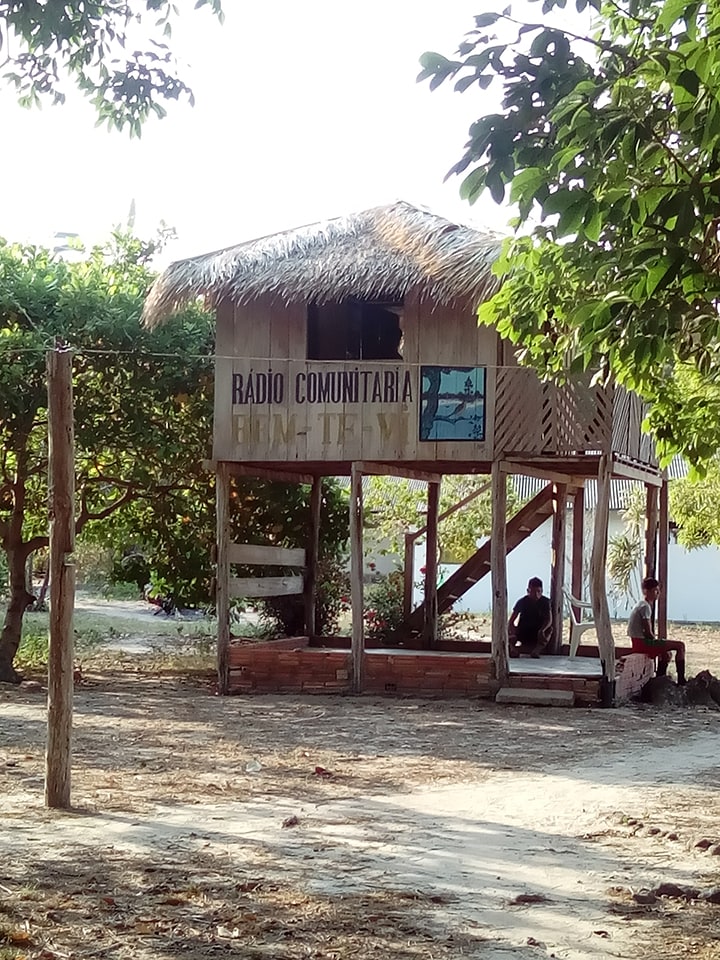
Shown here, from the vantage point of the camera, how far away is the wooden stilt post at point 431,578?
682 inches

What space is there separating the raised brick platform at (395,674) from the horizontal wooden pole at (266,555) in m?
1.06

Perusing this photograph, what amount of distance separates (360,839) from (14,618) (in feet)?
30.8

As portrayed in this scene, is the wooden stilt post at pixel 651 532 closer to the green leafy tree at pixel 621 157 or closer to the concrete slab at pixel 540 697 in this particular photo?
the concrete slab at pixel 540 697

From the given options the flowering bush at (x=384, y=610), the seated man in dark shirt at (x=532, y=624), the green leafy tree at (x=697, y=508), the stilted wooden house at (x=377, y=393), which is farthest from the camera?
the green leafy tree at (x=697, y=508)

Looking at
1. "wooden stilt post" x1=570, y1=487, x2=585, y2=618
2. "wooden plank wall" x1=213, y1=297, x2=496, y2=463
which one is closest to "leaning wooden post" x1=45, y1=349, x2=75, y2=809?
"wooden plank wall" x1=213, y1=297, x2=496, y2=463

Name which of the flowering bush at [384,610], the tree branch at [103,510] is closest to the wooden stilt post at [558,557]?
the flowering bush at [384,610]

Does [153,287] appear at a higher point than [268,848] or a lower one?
higher

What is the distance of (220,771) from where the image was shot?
944 centimetres

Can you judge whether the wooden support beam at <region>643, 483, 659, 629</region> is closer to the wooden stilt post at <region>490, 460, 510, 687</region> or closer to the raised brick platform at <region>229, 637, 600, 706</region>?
the raised brick platform at <region>229, 637, 600, 706</region>

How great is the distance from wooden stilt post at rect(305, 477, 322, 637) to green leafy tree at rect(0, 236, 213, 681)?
176cm

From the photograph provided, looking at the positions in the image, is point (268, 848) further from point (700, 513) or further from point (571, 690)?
point (700, 513)

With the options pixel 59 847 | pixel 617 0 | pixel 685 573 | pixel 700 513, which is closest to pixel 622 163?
pixel 617 0

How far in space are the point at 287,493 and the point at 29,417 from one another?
395 cm

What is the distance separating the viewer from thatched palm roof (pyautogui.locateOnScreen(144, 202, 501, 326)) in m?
13.7
